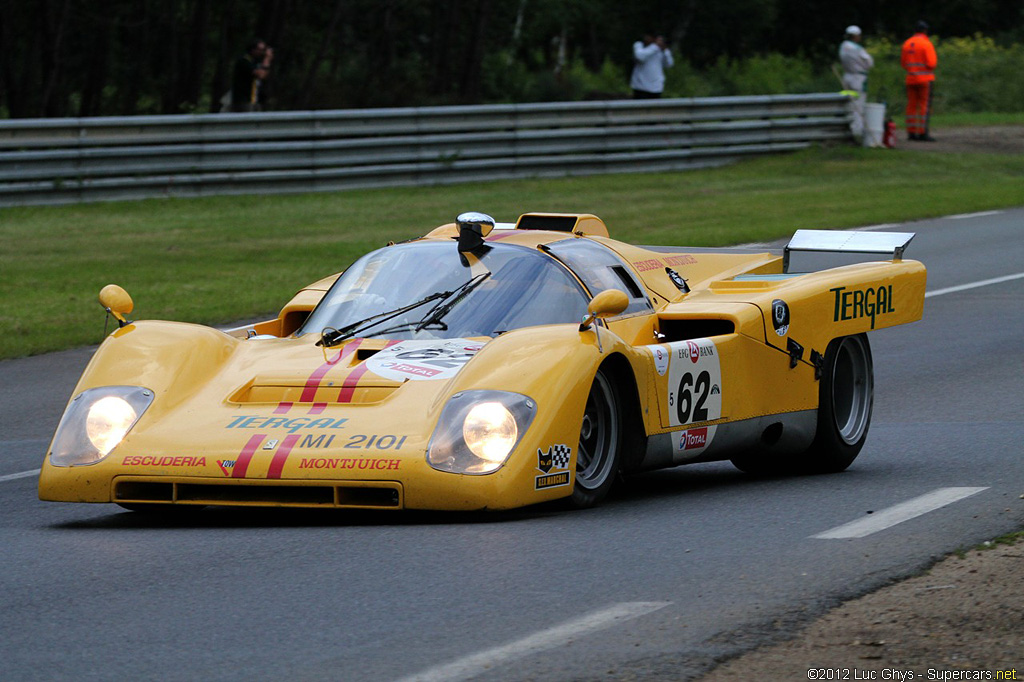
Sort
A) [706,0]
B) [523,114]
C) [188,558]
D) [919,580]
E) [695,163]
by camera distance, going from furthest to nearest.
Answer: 1. [706,0]
2. [695,163]
3. [523,114]
4. [188,558]
5. [919,580]

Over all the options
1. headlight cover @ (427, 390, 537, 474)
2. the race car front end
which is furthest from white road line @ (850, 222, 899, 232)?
headlight cover @ (427, 390, 537, 474)

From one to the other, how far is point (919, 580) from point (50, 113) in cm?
2681

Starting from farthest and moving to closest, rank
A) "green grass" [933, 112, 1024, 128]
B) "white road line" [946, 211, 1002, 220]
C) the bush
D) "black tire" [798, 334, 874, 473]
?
the bush < "green grass" [933, 112, 1024, 128] < "white road line" [946, 211, 1002, 220] < "black tire" [798, 334, 874, 473]

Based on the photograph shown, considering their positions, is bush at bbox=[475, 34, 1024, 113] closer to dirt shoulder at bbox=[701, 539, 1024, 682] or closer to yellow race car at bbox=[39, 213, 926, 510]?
yellow race car at bbox=[39, 213, 926, 510]

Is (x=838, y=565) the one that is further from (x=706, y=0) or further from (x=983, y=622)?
(x=706, y=0)

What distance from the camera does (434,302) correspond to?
7777 mm

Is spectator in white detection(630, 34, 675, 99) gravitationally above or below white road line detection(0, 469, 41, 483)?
above

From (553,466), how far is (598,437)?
0.51 metres

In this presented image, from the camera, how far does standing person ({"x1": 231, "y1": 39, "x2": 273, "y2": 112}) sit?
83.9 feet

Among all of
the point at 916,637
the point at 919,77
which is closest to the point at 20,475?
the point at 916,637

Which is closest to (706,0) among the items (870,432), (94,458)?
(870,432)

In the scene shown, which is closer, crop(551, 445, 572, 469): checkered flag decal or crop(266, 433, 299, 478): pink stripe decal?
crop(266, 433, 299, 478): pink stripe decal

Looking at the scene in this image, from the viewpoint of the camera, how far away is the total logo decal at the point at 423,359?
6.88 metres

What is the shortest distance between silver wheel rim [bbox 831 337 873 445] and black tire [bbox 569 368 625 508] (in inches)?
80.0
